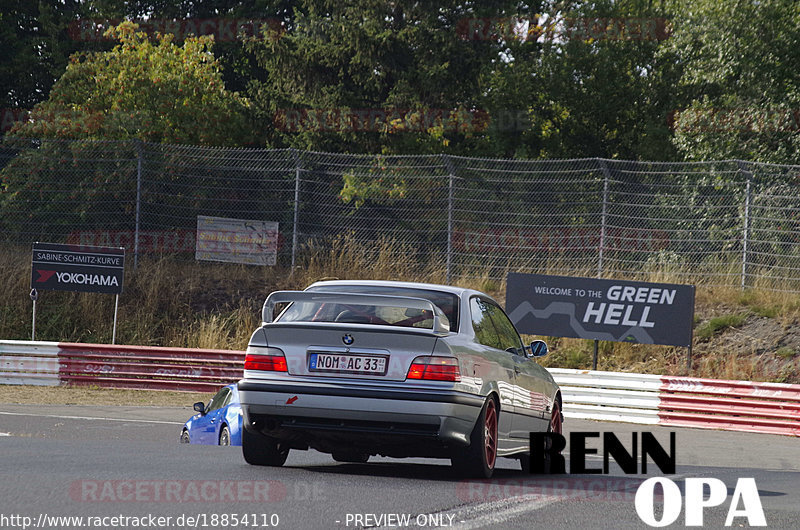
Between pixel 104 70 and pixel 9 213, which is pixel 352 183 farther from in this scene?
pixel 104 70

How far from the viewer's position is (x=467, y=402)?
27.3 ft

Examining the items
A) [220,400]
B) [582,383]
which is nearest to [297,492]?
[220,400]

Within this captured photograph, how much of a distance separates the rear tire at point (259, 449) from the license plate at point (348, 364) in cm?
80

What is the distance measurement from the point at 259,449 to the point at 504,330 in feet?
8.35

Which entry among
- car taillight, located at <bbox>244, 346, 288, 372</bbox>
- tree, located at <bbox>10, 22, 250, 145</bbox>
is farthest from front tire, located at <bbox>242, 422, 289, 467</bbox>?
tree, located at <bbox>10, 22, 250, 145</bbox>

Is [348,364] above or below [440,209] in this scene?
below

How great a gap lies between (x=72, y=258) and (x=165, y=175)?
133 inches

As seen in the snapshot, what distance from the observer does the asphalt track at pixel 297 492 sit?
21.1ft

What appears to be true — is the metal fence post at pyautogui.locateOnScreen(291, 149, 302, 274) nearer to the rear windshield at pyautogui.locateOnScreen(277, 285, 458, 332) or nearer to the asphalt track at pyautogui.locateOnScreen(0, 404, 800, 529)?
the asphalt track at pyautogui.locateOnScreen(0, 404, 800, 529)

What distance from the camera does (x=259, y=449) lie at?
29.0 feet

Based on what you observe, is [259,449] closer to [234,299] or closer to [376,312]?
[376,312]

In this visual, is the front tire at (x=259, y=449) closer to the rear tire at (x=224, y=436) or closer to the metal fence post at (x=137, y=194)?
the rear tire at (x=224, y=436)

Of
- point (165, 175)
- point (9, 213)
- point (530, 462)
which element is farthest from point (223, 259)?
point (530, 462)

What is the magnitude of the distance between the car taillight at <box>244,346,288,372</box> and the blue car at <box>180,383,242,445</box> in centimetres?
436
